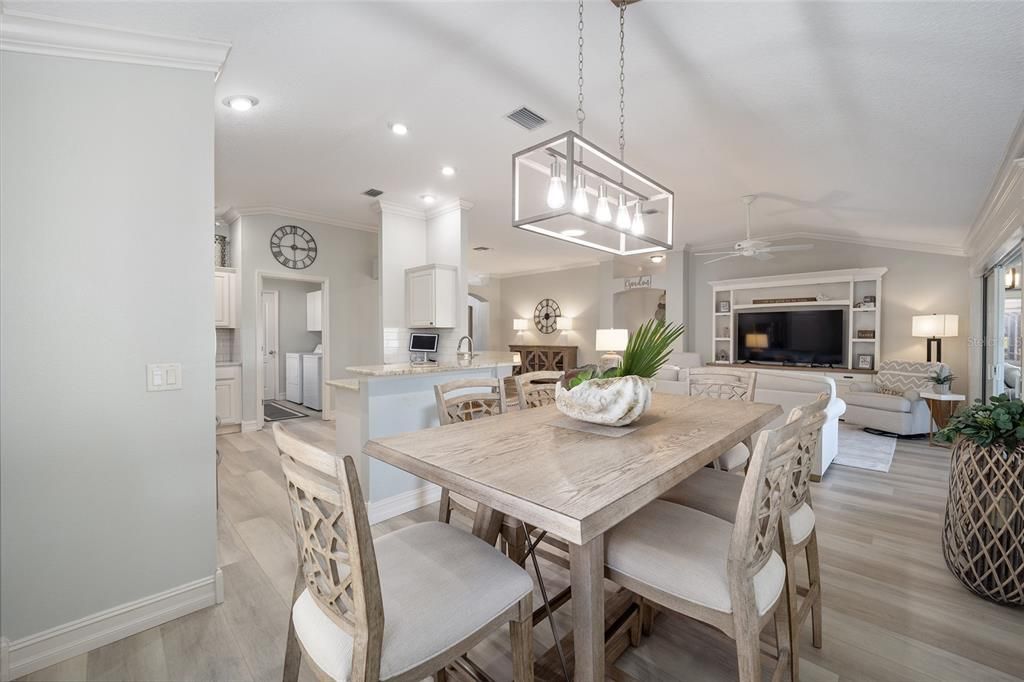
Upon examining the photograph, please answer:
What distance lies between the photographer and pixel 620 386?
1.67 meters

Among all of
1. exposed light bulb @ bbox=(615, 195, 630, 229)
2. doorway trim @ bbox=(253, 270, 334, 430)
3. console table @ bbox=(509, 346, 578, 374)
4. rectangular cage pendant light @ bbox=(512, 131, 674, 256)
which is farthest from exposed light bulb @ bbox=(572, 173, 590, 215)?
console table @ bbox=(509, 346, 578, 374)

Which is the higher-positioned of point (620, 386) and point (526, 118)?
point (526, 118)

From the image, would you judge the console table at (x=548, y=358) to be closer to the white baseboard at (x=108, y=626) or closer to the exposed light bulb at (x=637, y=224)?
the exposed light bulb at (x=637, y=224)

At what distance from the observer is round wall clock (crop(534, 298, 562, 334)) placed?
31.3 feet

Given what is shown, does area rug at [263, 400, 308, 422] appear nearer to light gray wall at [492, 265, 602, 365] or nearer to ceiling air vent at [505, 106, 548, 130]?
ceiling air vent at [505, 106, 548, 130]

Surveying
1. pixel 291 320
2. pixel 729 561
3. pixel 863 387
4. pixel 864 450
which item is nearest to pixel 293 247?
pixel 291 320

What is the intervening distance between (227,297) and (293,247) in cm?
96

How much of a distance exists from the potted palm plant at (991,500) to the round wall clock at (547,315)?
24.8 ft

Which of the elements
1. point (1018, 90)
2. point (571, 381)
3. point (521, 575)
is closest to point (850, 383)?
point (1018, 90)

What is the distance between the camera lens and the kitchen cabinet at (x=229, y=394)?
511 cm

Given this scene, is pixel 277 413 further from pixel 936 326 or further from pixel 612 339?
pixel 936 326

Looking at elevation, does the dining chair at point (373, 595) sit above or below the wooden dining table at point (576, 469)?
below

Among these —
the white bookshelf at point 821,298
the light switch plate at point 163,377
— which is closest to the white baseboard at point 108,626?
the light switch plate at point 163,377

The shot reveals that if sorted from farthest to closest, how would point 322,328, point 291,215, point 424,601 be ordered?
point 322,328 < point 291,215 < point 424,601
